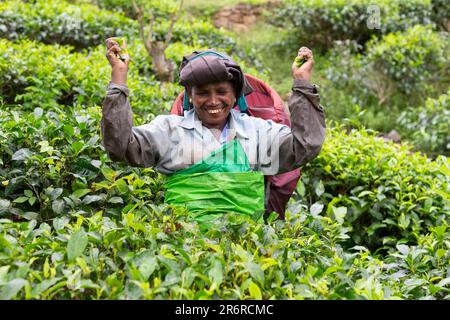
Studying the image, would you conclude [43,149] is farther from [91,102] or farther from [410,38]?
[410,38]

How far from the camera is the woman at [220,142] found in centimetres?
256

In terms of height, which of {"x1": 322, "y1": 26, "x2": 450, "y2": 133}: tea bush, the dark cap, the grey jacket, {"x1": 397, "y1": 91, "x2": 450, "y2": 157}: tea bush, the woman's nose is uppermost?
the dark cap

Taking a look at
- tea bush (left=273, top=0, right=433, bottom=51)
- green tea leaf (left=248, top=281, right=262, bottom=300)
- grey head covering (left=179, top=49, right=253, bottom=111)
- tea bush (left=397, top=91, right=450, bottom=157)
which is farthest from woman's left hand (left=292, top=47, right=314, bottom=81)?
tea bush (left=273, top=0, right=433, bottom=51)

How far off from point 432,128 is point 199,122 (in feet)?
14.0

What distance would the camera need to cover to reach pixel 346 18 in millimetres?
8602

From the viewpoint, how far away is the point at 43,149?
2.88 m

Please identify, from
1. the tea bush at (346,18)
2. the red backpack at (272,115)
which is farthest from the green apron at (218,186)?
the tea bush at (346,18)

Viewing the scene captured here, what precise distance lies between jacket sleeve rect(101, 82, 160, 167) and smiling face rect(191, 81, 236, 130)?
0.30 metres

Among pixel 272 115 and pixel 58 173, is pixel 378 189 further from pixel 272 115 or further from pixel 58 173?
pixel 58 173

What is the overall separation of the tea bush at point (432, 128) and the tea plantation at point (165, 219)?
0.01m

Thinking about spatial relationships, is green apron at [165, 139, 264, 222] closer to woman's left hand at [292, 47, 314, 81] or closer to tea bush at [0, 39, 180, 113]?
woman's left hand at [292, 47, 314, 81]

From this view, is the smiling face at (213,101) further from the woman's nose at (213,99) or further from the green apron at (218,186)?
the green apron at (218,186)

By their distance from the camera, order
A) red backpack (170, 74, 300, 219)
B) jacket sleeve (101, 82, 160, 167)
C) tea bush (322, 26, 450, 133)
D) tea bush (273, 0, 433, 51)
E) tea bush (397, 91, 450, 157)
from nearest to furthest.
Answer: jacket sleeve (101, 82, 160, 167) < red backpack (170, 74, 300, 219) < tea bush (397, 91, 450, 157) < tea bush (322, 26, 450, 133) < tea bush (273, 0, 433, 51)

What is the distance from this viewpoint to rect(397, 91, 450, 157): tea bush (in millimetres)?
6277
